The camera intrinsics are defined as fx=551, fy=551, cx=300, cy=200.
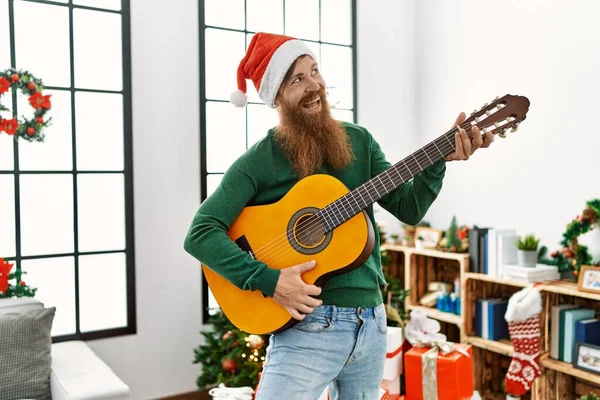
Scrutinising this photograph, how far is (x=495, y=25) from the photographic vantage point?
11.1 feet

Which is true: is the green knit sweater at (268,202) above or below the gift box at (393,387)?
above

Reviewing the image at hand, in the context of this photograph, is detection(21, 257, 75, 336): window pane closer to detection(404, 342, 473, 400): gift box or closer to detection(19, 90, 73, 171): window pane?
detection(19, 90, 73, 171): window pane

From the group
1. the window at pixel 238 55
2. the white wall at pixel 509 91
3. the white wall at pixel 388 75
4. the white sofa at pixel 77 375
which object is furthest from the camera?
the white wall at pixel 388 75

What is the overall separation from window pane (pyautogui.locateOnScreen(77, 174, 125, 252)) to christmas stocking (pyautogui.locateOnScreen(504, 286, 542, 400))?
214 cm

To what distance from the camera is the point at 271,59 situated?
1596 millimetres

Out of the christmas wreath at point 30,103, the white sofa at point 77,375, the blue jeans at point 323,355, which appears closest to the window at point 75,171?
the christmas wreath at point 30,103

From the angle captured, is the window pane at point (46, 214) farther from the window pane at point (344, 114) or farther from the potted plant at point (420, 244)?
the potted plant at point (420, 244)

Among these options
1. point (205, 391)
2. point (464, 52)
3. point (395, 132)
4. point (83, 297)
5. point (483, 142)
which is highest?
point (464, 52)

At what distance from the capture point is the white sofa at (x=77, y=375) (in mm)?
2143

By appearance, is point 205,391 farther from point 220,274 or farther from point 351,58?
point 351,58

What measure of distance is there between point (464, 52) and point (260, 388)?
2.89 meters

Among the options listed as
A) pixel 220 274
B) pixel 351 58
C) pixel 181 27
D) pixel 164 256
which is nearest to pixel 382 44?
pixel 351 58

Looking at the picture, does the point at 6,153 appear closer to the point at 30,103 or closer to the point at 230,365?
the point at 30,103

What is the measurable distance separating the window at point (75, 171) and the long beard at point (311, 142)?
175 cm
